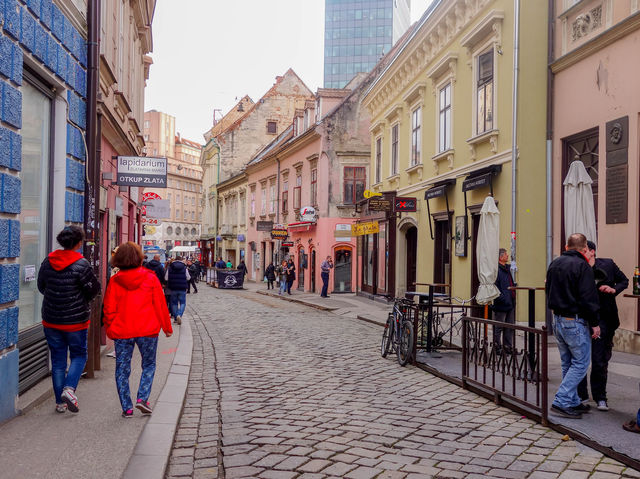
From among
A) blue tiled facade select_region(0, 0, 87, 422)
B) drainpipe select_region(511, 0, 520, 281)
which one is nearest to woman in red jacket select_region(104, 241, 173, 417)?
blue tiled facade select_region(0, 0, 87, 422)

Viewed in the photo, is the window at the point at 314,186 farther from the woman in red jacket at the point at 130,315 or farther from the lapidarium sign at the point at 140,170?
the woman in red jacket at the point at 130,315

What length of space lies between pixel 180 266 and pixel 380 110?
11.8m

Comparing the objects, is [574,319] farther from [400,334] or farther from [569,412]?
[400,334]

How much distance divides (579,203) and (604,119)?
340cm

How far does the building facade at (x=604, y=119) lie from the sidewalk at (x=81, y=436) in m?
7.42

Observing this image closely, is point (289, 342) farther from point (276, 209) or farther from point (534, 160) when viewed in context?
point (276, 209)

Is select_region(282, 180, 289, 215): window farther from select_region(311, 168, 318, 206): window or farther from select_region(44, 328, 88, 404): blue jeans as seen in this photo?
select_region(44, 328, 88, 404): blue jeans

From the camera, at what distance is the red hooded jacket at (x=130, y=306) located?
5.91 m

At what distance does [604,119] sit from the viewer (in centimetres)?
1109

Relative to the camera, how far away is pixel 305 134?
32.7m

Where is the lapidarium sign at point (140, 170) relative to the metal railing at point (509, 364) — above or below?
above

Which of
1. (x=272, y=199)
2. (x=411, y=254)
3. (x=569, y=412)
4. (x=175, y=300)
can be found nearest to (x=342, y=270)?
(x=411, y=254)

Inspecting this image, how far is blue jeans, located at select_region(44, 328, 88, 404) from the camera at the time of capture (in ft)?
19.5

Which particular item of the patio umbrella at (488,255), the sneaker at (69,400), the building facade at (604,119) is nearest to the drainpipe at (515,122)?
the building facade at (604,119)
